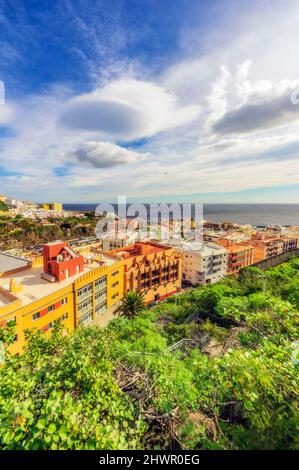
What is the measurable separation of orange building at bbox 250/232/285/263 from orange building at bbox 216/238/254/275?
2.70 meters

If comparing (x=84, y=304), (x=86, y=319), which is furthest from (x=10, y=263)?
(x=86, y=319)

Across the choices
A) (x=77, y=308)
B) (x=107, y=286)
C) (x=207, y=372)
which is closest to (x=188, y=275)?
(x=107, y=286)

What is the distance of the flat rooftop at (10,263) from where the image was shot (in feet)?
62.5

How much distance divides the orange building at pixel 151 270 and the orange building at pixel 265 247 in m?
23.0

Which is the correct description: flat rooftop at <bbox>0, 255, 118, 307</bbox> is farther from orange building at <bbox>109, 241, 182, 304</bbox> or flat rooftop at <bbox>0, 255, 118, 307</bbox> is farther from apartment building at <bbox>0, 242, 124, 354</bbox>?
orange building at <bbox>109, 241, 182, 304</bbox>

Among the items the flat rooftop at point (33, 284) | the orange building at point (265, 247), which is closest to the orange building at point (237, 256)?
the orange building at point (265, 247)

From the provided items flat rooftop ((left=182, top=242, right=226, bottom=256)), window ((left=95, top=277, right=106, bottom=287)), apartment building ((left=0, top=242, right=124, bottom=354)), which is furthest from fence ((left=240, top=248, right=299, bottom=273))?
window ((left=95, top=277, right=106, bottom=287))

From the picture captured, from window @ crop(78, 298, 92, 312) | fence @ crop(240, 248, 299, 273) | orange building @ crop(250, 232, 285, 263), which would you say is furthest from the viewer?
orange building @ crop(250, 232, 285, 263)

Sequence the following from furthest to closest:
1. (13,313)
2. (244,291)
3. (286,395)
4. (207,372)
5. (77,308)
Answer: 1. (77,308)
2. (244,291)
3. (13,313)
4. (207,372)
5. (286,395)

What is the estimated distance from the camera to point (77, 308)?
17.1m

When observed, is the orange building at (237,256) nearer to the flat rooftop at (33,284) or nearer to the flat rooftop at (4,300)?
the flat rooftop at (33,284)

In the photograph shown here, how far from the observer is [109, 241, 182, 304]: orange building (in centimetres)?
2356
